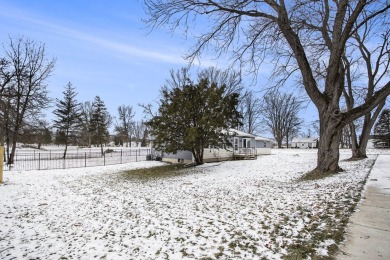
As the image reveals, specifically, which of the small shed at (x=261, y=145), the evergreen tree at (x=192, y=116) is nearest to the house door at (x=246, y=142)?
the small shed at (x=261, y=145)

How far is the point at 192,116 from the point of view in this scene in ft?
65.0

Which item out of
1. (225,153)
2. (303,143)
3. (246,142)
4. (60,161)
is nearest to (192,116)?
(225,153)

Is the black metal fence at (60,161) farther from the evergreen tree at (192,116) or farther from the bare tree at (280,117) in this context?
the bare tree at (280,117)

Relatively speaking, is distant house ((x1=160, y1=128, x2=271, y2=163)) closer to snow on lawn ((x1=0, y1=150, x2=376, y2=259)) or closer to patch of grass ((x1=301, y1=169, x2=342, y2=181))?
patch of grass ((x1=301, y1=169, x2=342, y2=181))

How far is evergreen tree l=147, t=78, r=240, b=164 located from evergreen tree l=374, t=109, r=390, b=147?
46.1 metres

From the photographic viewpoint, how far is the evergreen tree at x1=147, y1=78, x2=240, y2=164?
1912cm

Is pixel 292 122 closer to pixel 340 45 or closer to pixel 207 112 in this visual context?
pixel 207 112

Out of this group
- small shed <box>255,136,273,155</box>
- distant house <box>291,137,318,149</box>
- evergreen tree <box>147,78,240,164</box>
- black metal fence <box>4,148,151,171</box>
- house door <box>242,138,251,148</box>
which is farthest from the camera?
distant house <box>291,137,318,149</box>

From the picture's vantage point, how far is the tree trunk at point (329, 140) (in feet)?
33.8

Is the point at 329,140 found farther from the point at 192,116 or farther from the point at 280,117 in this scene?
the point at 280,117

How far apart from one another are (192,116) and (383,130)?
50.2 m

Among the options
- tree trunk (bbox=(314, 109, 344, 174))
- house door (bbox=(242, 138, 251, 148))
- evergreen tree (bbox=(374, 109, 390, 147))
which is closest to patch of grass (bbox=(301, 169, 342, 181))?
tree trunk (bbox=(314, 109, 344, 174))

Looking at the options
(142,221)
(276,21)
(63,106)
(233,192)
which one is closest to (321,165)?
(233,192)

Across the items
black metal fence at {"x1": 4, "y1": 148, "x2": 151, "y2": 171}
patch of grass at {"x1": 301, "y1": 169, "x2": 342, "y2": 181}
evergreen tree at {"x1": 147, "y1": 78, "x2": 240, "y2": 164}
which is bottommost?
black metal fence at {"x1": 4, "y1": 148, "x2": 151, "y2": 171}
